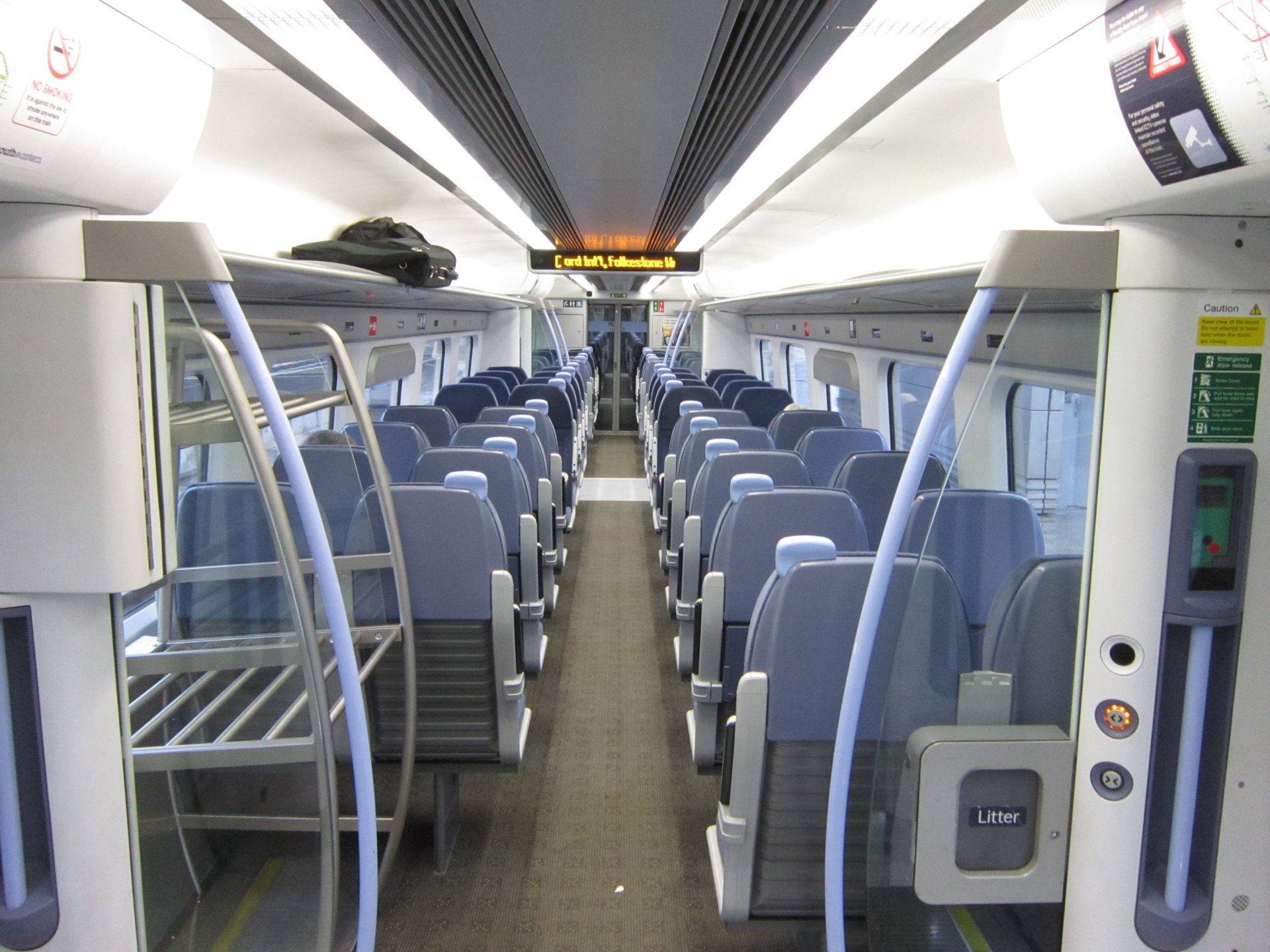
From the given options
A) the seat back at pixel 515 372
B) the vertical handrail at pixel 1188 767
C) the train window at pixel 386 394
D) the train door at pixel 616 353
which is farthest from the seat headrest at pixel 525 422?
the train door at pixel 616 353

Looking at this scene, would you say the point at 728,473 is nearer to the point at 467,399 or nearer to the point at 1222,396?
the point at 1222,396

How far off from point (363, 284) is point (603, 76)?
1758 mm

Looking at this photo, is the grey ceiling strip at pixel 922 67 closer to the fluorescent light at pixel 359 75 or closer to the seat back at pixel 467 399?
the fluorescent light at pixel 359 75

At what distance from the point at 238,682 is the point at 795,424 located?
5243 millimetres

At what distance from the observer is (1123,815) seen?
1.80 metres

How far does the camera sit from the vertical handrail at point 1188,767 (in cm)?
173

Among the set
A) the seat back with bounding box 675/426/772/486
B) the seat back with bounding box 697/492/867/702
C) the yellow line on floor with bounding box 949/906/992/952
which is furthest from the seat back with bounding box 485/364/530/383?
the yellow line on floor with bounding box 949/906/992/952

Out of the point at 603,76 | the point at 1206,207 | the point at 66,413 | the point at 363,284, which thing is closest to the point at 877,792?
the point at 1206,207

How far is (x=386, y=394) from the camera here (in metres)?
10.5

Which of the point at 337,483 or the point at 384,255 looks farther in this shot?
the point at 384,255

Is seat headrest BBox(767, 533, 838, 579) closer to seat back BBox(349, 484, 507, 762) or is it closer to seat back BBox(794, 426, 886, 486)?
seat back BBox(349, 484, 507, 762)

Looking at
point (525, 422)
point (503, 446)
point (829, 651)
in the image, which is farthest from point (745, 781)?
point (525, 422)

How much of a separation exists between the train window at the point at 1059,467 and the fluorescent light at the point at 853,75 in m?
0.87

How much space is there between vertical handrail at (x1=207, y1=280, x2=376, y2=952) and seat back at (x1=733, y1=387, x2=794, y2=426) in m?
7.54
